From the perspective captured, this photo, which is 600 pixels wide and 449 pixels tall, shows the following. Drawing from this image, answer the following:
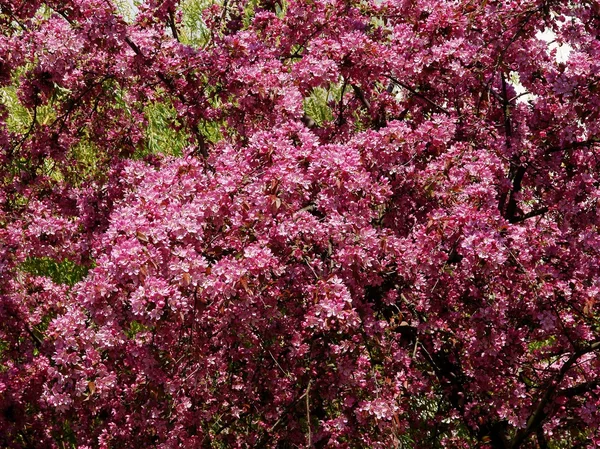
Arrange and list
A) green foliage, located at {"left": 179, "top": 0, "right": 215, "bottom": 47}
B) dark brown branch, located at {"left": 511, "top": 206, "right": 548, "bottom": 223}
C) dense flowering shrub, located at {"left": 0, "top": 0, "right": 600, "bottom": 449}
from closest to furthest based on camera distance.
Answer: dense flowering shrub, located at {"left": 0, "top": 0, "right": 600, "bottom": 449}
dark brown branch, located at {"left": 511, "top": 206, "right": 548, "bottom": 223}
green foliage, located at {"left": 179, "top": 0, "right": 215, "bottom": 47}

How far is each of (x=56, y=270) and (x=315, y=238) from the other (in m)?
5.75

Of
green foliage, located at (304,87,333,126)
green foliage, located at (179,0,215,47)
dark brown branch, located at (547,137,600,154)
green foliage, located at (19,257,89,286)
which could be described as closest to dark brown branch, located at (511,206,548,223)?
dark brown branch, located at (547,137,600,154)

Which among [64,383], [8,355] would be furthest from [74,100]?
[64,383]

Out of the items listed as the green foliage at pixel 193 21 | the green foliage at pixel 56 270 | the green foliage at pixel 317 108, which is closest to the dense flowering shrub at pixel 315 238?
the green foliage at pixel 56 270

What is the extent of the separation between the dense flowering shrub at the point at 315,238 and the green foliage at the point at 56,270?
9.31 ft

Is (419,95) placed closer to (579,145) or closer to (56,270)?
(579,145)

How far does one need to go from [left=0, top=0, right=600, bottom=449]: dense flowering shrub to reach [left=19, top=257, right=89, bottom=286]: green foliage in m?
2.84

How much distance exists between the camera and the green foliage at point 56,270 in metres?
8.48

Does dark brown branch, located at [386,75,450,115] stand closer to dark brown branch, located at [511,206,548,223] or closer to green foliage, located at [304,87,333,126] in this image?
dark brown branch, located at [511,206,548,223]

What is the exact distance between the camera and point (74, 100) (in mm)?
5387

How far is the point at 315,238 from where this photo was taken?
3.84m

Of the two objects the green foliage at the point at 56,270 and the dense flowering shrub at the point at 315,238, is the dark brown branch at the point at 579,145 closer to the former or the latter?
the dense flowering shrub at the point at 315,238

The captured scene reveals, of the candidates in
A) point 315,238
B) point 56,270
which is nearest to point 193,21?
point 56,270

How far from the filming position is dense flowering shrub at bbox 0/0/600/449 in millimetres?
3664
